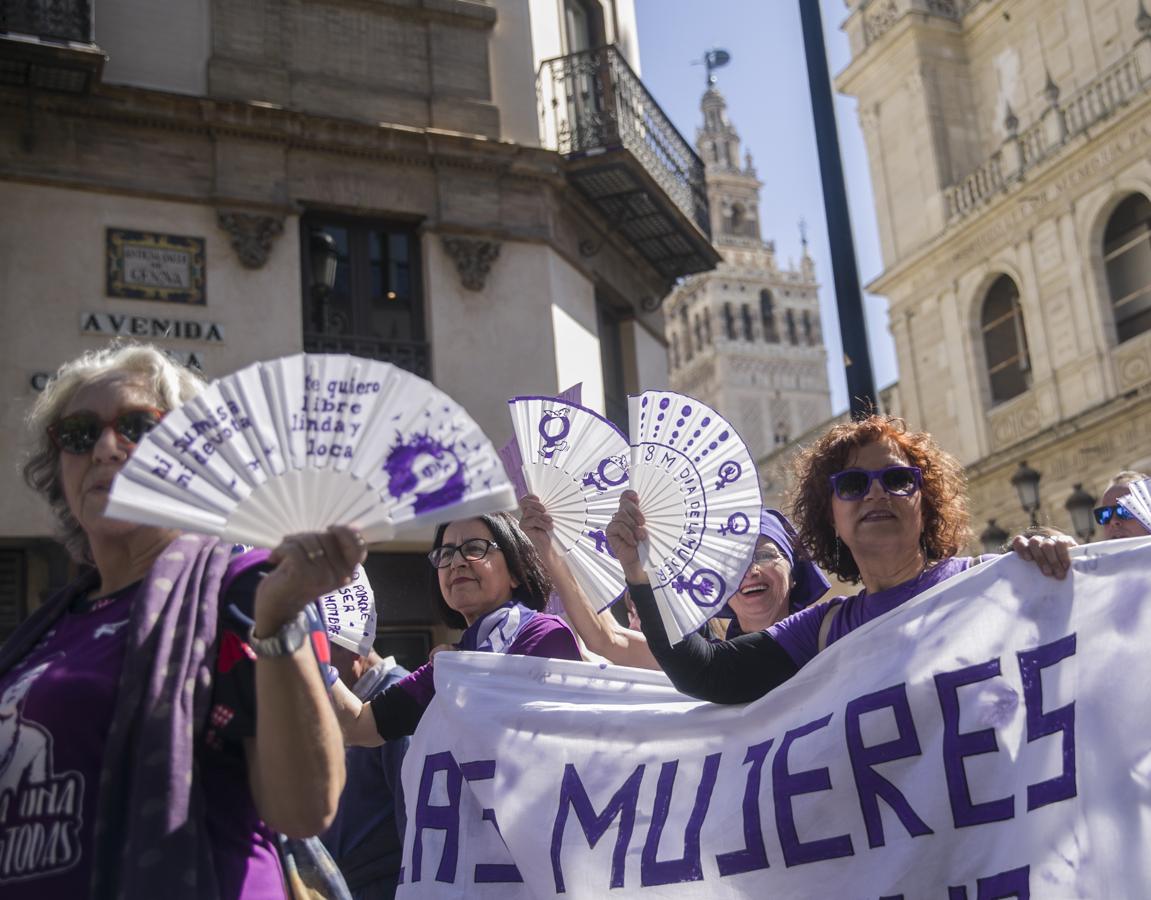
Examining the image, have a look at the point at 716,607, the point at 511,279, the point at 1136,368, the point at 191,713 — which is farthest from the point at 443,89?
the point at 1136,368

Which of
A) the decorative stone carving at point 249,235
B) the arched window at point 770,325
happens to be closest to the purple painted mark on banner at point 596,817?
the decorative stone carving at point 249,235

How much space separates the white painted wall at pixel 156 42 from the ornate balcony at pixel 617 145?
3300 mm

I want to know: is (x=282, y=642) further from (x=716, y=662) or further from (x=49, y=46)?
(x=49, y=46)

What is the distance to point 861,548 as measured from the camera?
3389 mm

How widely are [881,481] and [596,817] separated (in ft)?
3.92

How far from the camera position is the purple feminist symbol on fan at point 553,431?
4.46m

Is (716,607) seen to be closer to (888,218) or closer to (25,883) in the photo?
(25,883)

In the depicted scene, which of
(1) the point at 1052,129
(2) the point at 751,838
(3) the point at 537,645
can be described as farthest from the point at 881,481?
(1) the point at 1052,129

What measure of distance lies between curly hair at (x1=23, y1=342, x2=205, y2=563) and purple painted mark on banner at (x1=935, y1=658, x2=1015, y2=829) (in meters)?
1.94

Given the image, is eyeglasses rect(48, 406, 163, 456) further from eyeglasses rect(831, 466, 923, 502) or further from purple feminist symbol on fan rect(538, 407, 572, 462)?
A: purple feminist symbol on fan rect(538, 407, 572, 462)

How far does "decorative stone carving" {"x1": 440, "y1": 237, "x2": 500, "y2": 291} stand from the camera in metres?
12.1

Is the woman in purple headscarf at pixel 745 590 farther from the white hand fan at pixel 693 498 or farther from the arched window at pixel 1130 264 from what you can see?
the arched window at pixel 1130 264

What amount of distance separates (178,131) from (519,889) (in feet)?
29.9

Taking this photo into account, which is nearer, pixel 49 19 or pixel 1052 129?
pixel 49 19
